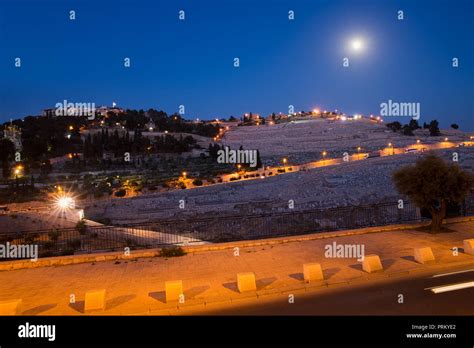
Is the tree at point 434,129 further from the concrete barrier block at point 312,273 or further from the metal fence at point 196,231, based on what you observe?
the concrete barrier block at point 312,273

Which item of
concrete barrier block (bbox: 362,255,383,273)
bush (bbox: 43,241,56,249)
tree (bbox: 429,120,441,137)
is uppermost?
tree (bbox: 429,120,441,137)

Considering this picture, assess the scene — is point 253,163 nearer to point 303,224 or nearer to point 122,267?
point 303,224

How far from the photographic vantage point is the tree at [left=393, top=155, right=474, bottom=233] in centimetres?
1322

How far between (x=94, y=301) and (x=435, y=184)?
11.2 meters

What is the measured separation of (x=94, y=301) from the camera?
8.11 metres

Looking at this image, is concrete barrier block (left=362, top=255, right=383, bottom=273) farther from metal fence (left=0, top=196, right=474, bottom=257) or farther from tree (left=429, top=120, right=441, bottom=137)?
tree (left=429, top=120, right=441, bottom=137)

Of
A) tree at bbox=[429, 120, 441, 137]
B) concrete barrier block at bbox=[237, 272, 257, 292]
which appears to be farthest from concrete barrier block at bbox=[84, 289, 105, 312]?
tree at bbox=[429, 120, 441, 137]

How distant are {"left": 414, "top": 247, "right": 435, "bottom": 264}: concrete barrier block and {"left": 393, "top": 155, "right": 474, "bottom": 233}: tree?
128 inches

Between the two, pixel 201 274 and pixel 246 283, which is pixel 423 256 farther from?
pixel 201 274

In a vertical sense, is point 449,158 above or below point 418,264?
above

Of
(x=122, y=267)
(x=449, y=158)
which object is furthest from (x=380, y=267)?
(x=449, y=158)

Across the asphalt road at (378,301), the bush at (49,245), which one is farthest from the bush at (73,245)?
the asphalt road at (378,301)

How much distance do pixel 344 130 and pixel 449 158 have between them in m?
64.6
